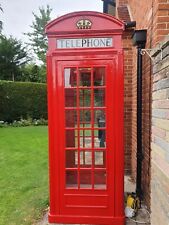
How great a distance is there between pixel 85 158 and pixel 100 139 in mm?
342

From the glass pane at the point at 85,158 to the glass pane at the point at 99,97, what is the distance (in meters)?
0.66

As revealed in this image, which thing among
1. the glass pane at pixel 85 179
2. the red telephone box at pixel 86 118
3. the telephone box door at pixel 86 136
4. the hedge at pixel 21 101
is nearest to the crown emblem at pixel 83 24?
the red telephone box at pixel 86 118

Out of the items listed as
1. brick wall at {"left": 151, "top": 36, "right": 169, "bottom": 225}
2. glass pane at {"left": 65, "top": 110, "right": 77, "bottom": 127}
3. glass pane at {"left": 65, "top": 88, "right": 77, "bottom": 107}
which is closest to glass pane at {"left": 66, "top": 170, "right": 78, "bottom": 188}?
glass pane at {"left": 65, "top": 110, "right": 77, "bottom": 127}

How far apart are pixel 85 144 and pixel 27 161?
4.43 meters

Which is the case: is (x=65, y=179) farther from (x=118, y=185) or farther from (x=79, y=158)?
(x=118, y=185)

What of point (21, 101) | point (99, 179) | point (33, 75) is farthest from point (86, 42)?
point (33, 75)

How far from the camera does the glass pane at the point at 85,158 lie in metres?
4.39

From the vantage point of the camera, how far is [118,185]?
14.1 ft

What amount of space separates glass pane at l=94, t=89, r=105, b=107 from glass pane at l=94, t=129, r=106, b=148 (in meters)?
0.34

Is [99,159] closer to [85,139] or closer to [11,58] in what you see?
[85,139]

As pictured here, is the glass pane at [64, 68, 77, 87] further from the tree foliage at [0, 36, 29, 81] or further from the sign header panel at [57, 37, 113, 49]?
the tree foliage at [0, 36, 29, 81]

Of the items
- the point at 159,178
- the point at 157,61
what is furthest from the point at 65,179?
the point at 157,61

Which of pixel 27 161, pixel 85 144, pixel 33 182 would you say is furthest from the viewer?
pixel 27 161

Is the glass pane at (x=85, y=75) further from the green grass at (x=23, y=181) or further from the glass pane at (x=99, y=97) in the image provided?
the green grass at (x=23, y=181)
